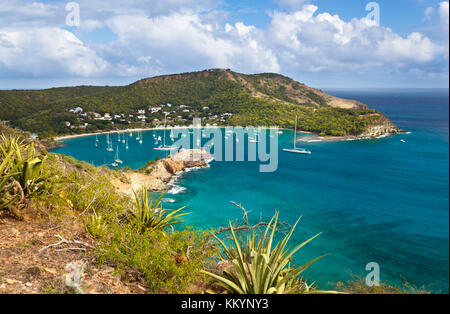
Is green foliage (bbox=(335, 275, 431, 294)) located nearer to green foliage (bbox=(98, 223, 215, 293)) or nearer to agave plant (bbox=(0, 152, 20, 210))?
green foliage (bbox=(98, 223, 215, 293))

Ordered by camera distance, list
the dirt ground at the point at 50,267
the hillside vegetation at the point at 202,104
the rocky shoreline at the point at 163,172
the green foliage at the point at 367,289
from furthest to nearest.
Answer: the hillside vegetation at the point at 202,104 < the rocky shoreline at the point at 163,172 < the green foliage at the point at 367,289 < the dirt ground at the point at 50,267

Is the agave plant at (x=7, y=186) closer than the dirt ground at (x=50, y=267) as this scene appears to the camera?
No

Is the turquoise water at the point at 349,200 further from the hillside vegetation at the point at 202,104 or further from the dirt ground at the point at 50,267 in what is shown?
the hillside vegetation at the point at 202,104

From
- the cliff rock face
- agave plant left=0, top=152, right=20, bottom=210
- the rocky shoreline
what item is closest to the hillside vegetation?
the cliff rock face

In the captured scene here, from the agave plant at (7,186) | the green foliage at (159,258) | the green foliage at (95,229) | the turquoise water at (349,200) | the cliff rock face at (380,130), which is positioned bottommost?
the turquoise water at (349,200)

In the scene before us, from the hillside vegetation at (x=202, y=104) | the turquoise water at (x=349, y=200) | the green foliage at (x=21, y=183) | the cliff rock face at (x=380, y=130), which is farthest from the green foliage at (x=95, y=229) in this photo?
the cliff rock face at (x=380, y=130)

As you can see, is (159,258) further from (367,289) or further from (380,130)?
(380,130)

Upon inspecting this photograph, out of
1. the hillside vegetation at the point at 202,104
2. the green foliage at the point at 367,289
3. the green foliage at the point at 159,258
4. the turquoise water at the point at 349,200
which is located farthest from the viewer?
the hillside vegetation at the point at 202,104
